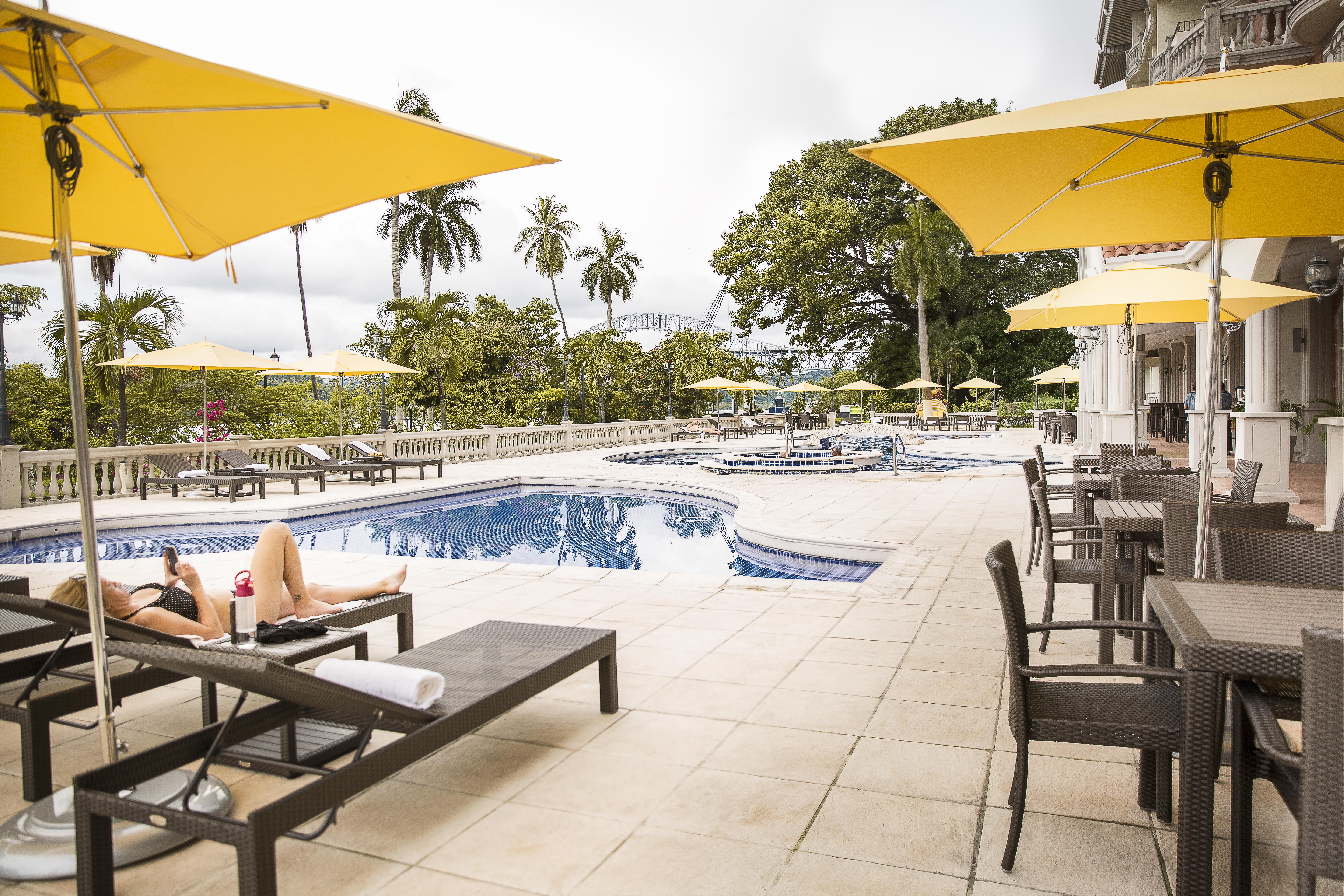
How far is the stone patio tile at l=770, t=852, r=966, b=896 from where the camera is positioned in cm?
220

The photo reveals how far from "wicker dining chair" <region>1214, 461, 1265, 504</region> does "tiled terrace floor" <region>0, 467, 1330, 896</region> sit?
169 cm

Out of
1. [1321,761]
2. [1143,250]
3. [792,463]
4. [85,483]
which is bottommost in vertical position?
[792,463]

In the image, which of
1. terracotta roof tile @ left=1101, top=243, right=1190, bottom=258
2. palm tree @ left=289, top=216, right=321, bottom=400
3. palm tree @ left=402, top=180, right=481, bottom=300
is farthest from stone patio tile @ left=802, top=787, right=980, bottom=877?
palm tree @ left=402, top=180, right=481, bottom=300

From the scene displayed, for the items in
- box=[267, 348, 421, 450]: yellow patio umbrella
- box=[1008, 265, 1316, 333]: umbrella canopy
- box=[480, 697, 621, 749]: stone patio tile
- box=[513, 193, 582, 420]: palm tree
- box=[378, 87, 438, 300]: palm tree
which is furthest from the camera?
box=[513, 193, 582, 420]: palm tree

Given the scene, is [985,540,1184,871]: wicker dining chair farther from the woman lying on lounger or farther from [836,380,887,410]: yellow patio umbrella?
[836,380,887,410]: yellow patio umbrella

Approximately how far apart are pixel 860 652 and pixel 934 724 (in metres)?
1.02

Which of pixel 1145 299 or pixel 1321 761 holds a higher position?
pixel 1145 299

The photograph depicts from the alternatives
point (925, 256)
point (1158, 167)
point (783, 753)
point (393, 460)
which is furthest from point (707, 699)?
point (925, 256)

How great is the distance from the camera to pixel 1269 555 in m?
2.82

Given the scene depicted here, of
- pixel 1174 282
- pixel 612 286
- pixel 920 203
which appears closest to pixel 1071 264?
pixel 920 203

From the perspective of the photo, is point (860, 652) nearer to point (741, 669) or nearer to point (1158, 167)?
point (741, 669)

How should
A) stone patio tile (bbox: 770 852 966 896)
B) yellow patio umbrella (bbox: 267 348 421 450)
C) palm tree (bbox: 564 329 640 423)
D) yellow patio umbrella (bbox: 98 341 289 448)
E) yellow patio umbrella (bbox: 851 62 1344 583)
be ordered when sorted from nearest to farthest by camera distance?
1. stone patio tile (bbox: 770 852 966 896)
2. yellow patio umbrella (bbox: 851 62 1344 583)
3. yellow patio umbrella (bbox: 98 341 289 448)
4. yellow patio umbrella (bbox: 267 348 421 450)
5. palm tree (bbox: 564 329 640 423)

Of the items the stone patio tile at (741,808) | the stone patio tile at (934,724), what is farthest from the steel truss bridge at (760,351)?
the stone patio tile at (741,808)

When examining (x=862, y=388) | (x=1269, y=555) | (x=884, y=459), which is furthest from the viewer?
(x=862, y=388)
